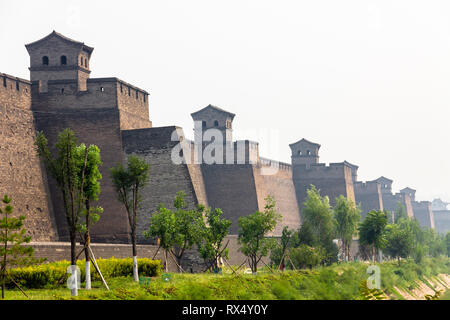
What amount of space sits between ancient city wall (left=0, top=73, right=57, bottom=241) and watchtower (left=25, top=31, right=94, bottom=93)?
2186 mm

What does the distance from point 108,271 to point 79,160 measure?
138 inches

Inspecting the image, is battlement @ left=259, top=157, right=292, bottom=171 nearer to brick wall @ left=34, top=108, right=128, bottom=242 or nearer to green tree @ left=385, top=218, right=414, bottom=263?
green tree @ left=385, top=218, right=414, bottom=263

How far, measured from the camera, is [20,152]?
22234 mm

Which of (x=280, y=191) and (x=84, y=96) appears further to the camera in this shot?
(x=280, y=191)

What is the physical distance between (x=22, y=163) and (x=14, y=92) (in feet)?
9.19

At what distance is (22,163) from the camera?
2220 centimetres

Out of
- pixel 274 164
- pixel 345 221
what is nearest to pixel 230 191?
pixel 274 164

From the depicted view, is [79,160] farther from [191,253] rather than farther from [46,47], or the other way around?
[46,47]

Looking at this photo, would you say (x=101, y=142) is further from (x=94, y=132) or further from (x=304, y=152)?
(x=304, y=152)

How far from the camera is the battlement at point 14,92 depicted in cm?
2195

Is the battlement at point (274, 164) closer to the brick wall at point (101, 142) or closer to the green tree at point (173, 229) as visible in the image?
the brick wall at point (101, 142)

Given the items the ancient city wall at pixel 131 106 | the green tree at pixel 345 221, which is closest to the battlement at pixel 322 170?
the green tree at pixel 345 221
